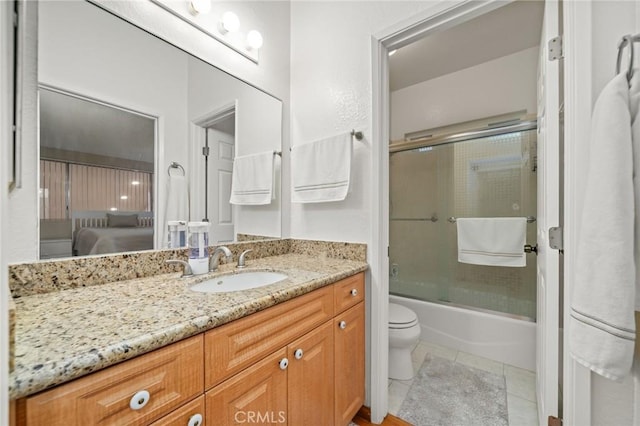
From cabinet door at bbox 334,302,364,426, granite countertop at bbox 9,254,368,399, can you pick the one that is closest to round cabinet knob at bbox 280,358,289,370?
granite countertop at bbox 9,254,368,399

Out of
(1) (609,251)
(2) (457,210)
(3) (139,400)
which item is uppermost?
(2) (457,210)

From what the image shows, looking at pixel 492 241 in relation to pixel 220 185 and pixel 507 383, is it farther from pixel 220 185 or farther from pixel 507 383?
pixel 220 185

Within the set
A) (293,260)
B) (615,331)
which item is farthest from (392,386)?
(615,331)

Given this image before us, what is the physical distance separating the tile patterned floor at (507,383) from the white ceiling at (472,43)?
2266 millimetres

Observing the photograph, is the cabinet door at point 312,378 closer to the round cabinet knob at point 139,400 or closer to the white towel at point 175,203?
the round cabinet knob at point 139,400

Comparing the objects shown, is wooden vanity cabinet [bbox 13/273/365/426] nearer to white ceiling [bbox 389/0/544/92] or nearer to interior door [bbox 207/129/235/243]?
interior door [bbox 207/129/235/243]

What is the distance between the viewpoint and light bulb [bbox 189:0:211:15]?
1222 mm

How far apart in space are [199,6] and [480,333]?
2.74 metres

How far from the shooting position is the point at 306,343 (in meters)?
0.97

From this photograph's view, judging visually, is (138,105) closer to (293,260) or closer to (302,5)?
(293,260)

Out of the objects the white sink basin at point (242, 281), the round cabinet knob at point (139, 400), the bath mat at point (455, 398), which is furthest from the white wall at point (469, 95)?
the round cabinet knob at point (139, 400)

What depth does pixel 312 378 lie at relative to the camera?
100 cm

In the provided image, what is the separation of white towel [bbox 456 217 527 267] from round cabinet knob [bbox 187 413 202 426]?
2206 millimetres

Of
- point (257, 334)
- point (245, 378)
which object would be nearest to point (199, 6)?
Result: point (257, 334)
